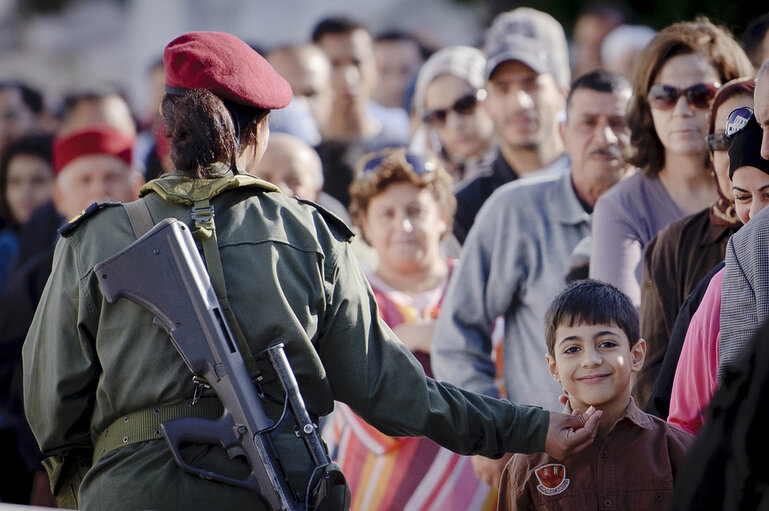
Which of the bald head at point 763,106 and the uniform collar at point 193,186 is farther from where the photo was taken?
the bald head at point 763,106

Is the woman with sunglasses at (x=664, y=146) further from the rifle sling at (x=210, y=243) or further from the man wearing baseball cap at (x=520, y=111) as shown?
the rifle sling at (x=210, y=243)

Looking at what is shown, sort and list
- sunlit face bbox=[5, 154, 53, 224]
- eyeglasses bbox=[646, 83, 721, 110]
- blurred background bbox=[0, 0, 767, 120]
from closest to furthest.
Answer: eyeglasses bbox=[646, 83, 721, 110] → sunlit face bbox=[5, 154, 53, 224] → blurred background bbox=[0, 0, 767, 120]

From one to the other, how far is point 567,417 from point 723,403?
3.60 feet

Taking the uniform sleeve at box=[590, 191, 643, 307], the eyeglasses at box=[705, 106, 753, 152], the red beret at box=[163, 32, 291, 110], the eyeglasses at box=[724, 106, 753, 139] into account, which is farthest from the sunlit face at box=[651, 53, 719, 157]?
the red beret at box=[163, 32, 291, 110]

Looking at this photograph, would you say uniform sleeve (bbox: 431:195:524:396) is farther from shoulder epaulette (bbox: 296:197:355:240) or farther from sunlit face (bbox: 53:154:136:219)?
sunlit face (bbox: 53:154:136:219)

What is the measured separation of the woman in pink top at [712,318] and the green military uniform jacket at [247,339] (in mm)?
590

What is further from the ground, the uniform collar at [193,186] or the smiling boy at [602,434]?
the uniform collar at [193,186]

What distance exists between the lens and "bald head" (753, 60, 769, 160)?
3.34 metres

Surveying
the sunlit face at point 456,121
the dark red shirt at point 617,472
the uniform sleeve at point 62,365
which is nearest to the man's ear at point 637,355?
the dark red shirt at point 617,472

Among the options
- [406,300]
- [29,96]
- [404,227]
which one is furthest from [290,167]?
[29,96]

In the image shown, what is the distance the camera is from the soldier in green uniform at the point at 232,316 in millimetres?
3037

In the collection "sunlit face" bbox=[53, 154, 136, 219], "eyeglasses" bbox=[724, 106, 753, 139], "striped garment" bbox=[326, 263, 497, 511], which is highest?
"eyeglasses" bbox=[724, 106, 753, 139]

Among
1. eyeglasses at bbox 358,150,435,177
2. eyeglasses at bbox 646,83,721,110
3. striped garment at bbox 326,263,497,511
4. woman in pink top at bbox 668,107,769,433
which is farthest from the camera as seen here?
eyeglasses at bbox 358,150,435,177

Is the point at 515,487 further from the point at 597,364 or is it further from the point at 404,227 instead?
the point at 404,227
